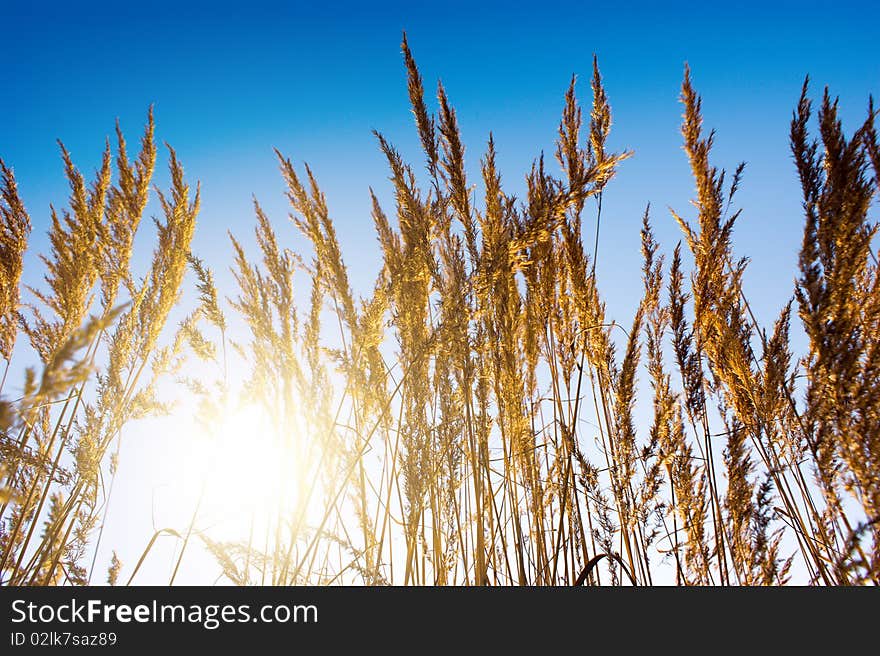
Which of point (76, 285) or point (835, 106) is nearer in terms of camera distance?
point (835, 106)

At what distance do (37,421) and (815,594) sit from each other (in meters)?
3.08

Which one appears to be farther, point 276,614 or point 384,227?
point 384,227

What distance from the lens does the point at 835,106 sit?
196 centimetres

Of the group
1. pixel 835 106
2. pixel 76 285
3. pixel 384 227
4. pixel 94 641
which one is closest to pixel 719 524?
pixel 835 106

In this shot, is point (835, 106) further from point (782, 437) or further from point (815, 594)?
point (815, 594)

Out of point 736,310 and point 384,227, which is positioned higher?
point 384,227

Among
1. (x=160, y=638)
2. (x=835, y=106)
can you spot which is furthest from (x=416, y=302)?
(x=835, y=106)

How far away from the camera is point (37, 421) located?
2.40 m

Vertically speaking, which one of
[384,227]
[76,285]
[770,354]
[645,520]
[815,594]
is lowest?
[815,594]

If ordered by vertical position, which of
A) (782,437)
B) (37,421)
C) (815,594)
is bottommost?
(815,594)

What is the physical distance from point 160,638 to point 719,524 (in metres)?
2.08

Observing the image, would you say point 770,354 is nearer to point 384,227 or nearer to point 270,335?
point 384,227

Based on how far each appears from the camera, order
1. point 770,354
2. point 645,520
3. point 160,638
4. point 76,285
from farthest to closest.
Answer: point 76,285 → point 770,354 → point 645,520 → point 160,638

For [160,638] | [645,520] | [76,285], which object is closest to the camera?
[160,638]
